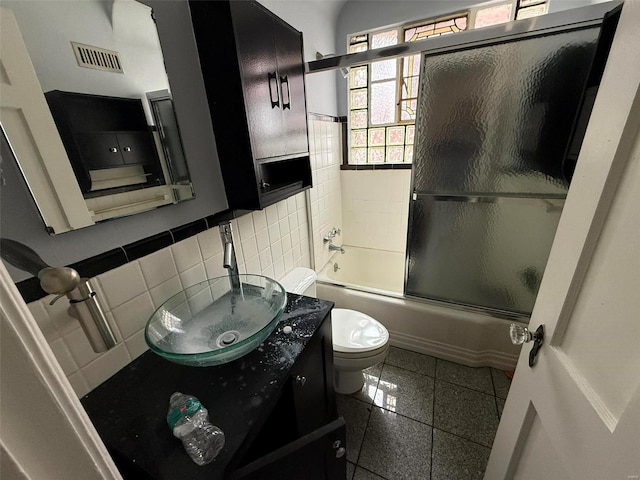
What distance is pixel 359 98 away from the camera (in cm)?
238

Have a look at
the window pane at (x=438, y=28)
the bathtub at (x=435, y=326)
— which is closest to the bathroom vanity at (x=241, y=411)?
the bathtub at (x=435, y=326)

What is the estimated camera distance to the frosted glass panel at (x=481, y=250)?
Result: 1416 mm

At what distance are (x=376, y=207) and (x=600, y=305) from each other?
2094 millimetres

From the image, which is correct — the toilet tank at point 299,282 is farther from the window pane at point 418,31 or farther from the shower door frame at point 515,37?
→ the window pane at point 418,31

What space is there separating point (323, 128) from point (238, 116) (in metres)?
1.20

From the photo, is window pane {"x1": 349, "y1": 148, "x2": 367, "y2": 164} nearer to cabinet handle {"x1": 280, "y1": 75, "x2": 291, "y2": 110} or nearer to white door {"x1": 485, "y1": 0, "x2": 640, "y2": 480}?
cabinet handle {"x1": 280, "y1": 75, "x2": 291, "y2": 110}

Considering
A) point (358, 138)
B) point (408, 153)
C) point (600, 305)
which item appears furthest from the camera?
point (358, 138)

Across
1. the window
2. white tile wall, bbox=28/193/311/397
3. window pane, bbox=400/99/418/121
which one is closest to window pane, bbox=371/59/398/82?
the window

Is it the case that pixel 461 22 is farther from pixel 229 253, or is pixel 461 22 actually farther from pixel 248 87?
pixel 229 253

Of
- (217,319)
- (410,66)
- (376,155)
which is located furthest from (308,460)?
(410,66)

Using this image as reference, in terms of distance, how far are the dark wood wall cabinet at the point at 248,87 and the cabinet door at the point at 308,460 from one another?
79cm

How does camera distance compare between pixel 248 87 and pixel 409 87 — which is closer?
pixel 248 87

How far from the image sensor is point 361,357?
4.25 ft

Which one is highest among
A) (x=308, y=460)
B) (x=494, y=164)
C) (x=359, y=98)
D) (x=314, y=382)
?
(x=359, y=98)
